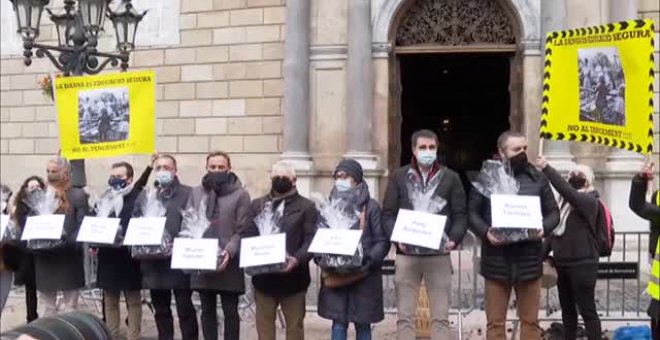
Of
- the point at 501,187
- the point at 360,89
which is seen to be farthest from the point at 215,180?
the point at 360,89

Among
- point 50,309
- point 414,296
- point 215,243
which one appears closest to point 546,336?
point 414,296

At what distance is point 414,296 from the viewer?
21.8 feet

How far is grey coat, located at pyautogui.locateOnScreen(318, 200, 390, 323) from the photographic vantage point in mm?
6535

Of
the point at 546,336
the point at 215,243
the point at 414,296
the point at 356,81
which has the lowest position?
the point at 546,336

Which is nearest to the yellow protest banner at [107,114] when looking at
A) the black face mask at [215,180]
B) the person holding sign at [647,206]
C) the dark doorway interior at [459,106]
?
the black face mask at [215,180]

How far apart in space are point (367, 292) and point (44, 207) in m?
3.28

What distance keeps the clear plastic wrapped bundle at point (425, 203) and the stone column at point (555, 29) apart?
247 inches

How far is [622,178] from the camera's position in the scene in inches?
479

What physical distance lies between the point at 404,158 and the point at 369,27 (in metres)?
6.00

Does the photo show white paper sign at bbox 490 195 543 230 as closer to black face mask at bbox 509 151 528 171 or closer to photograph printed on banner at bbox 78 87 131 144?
black face mask at bbox 509 151 528 171

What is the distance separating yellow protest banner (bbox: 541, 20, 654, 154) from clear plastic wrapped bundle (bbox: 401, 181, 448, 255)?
3.67 feet

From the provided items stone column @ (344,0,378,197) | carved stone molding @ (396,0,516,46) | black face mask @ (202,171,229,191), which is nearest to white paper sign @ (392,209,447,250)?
black face mask @ (202,171,229,191)

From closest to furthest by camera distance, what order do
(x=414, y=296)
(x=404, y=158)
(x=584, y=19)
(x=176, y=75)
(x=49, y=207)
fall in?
(x=414, y=296)
(x=49, y=207)
(x=584, y=19)
(x=176, y=75)
(x=404, y=158)

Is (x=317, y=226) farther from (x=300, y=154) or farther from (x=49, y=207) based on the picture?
(x=300, y=154)
